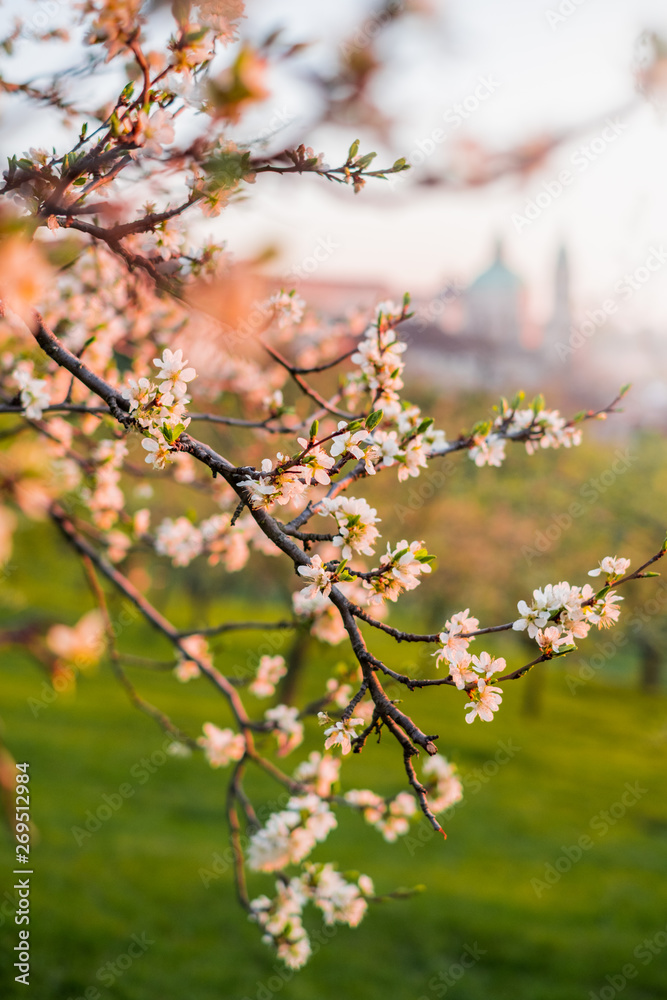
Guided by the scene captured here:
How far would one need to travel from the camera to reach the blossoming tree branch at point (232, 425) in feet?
6.06

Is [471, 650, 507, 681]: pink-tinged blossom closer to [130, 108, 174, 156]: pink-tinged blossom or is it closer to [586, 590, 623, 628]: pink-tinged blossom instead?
[586, 590, 623, 628]: pink-tinged blossom

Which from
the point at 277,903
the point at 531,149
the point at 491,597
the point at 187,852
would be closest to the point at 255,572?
the point at 491,597

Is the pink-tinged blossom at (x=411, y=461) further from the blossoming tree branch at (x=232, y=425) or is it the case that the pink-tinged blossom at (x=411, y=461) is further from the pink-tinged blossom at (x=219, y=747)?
the pink-tinged blossom at (x=219, y=747)

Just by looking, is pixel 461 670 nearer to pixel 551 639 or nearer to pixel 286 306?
pixel 551 639

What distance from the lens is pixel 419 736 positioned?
1811 mm

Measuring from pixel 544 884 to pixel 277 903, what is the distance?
30.6 ft

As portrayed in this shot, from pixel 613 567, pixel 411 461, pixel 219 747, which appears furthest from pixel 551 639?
pixel 219 747

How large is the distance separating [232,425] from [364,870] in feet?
31.6

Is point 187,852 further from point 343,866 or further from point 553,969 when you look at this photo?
point 553,969

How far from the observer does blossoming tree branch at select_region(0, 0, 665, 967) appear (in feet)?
6.06

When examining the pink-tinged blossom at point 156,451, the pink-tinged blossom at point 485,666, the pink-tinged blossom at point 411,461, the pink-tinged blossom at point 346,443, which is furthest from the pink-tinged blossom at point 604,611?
the pink-tinged blossom at point 156,451

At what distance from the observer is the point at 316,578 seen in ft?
6.32

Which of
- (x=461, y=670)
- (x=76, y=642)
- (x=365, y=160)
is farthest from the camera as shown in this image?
(x=76, y=642)

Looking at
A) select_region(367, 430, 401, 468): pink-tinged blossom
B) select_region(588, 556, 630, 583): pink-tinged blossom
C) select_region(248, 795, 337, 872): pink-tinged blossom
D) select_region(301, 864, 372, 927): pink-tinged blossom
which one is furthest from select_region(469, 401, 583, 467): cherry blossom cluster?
select_region(301, 864, 372, 927): pink-tinged blossom
